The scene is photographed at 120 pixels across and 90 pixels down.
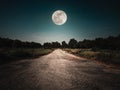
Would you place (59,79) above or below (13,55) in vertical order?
below

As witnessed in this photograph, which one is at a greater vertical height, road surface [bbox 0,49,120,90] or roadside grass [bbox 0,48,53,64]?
roadside grass [bbox 0,48,53,64]

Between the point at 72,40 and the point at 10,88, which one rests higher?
the point at 72,40

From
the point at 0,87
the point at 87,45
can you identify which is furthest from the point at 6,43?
the point at 0,87

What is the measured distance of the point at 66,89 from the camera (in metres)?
5.66

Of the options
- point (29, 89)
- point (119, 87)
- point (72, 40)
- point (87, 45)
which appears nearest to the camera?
point (29, 89)

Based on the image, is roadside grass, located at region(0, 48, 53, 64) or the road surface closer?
the road surface

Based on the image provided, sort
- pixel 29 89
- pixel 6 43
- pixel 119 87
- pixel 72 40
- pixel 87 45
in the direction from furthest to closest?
pixel 72 40
pixel 87 45
pixel 6 43
pixel 119 87
pixel 29 89

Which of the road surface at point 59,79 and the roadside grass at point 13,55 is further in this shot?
the roadside grass at point 13,55

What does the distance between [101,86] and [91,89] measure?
87 centimetres

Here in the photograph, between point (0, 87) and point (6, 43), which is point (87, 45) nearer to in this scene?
point (6, 43)

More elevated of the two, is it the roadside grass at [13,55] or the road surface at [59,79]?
the roadside grass at [13,55]

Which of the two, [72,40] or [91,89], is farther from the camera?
[72,40]

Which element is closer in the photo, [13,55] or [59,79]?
[59,79]

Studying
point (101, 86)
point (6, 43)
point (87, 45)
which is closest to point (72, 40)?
point (87, 45)
